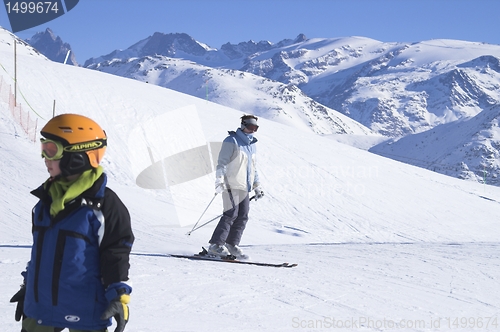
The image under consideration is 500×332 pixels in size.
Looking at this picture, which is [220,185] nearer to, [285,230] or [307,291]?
[307,291]

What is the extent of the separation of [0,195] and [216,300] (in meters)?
7.44

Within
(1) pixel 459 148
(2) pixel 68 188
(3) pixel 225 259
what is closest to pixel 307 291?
(3) pixel 225 259

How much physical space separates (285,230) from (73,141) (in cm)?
1150

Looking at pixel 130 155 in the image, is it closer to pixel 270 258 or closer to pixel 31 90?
pixel 31 90

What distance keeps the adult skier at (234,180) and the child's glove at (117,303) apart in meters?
4.42

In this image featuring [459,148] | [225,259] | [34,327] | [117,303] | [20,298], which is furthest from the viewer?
[459,148]

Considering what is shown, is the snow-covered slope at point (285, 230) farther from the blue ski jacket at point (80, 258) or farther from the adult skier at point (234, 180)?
the blue ski jacket at point (80, 258)

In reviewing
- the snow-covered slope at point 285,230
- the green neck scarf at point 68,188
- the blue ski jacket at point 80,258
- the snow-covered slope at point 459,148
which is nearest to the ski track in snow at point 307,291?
the snow-covered slope at point 285,230

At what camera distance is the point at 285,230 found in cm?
1366

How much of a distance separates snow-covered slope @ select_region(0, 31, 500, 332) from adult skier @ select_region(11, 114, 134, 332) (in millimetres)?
1532

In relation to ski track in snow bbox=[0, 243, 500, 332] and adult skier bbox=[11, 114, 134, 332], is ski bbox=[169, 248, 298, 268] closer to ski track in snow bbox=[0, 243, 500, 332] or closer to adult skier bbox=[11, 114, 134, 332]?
ski track in snow bbox=[0, 243, 500, 332]

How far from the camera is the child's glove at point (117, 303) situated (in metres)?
2.42

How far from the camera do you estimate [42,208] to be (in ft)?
8.40

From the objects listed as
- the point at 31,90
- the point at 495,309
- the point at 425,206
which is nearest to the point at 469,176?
the point at 425,206
